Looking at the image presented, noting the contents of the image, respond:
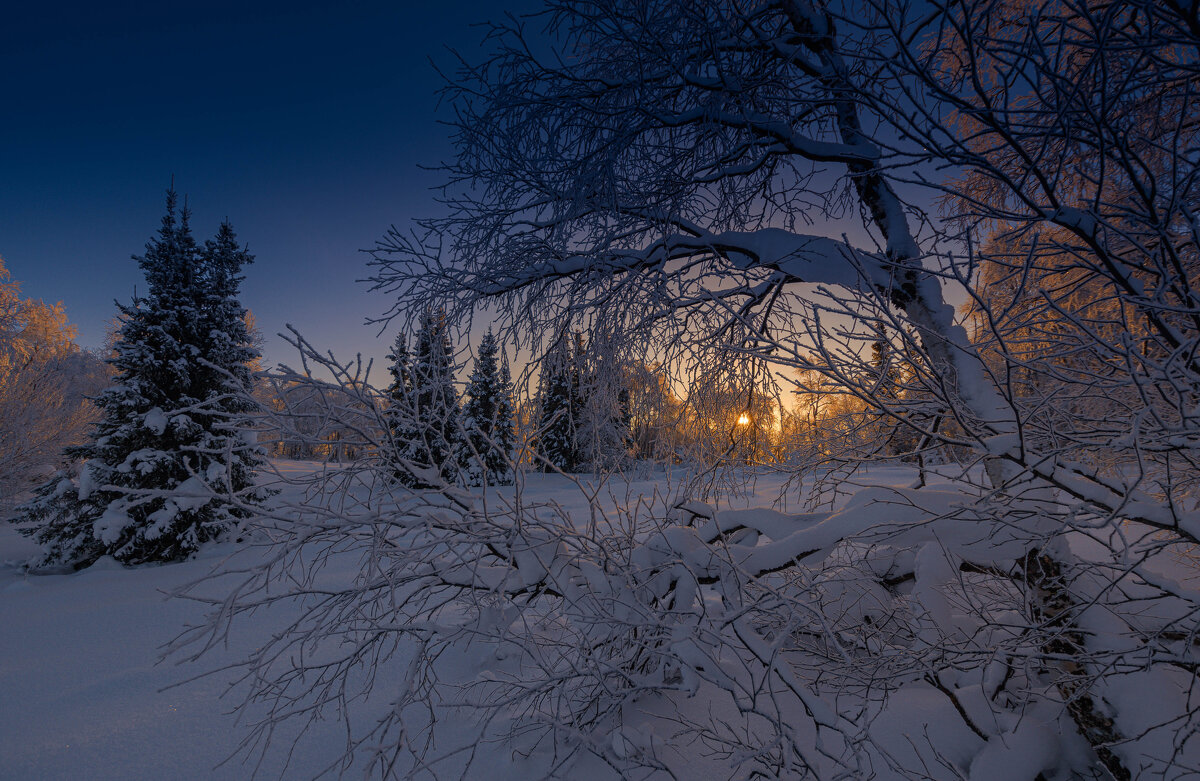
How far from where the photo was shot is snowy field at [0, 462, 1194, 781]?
2465 mm

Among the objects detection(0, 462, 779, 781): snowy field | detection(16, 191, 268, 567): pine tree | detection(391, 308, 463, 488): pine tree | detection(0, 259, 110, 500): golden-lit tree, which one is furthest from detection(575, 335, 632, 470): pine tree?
detection(0, 259, 110, 500): golden-lit tree

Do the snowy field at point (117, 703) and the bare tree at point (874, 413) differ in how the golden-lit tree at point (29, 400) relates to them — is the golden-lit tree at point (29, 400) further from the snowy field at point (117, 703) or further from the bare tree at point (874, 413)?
the bare tree at point (874, 413)

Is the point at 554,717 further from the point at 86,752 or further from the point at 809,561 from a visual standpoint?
the point at 86,752

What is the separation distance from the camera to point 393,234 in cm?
344

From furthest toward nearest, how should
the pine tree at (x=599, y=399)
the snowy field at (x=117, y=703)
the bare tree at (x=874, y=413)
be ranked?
the pine tree at (x=599, y=399) < the snowy field at (x=117, y=703) < the bare tree at (x=874, y=413)

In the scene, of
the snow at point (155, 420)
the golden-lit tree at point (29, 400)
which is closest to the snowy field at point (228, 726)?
the snow at point (155, 420)

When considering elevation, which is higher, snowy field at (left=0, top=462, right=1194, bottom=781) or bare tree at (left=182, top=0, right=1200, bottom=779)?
bare tree at (left=182, top=0, right=1200, bottom=779)

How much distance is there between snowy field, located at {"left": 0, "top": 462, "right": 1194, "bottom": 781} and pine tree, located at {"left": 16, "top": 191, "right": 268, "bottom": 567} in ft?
8.55

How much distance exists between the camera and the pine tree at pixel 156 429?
8016 mm

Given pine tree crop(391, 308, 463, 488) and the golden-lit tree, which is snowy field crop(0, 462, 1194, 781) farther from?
the golden-lit tree

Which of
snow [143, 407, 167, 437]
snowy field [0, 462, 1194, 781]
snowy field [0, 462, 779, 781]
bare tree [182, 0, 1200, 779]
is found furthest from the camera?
Answer: snow [143, 407, 167, 437]

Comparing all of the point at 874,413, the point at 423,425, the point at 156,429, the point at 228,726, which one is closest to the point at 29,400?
the point at 156,429

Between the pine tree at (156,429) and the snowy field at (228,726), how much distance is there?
2.61 m

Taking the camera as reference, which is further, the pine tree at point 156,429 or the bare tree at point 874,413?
the pine tree at point 156,429
